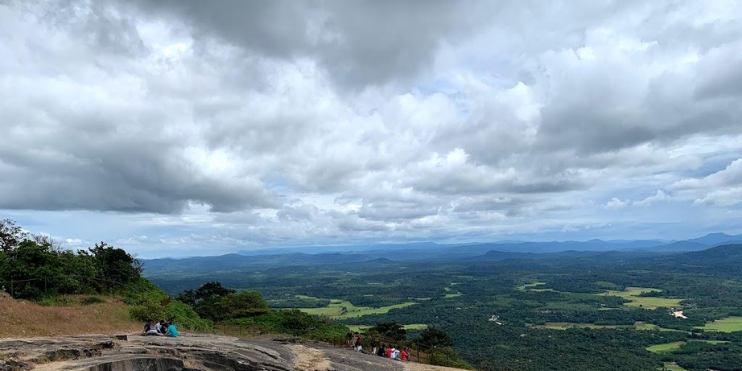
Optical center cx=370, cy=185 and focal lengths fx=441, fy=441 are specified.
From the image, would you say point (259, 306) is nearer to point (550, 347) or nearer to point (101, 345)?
point (101, 345)

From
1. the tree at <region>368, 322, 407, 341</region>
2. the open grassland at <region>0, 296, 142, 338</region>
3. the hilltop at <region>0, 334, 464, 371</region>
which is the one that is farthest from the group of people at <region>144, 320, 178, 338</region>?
the tree at <region>368, 322, 407, 341</region>

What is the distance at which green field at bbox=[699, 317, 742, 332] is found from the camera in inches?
4722

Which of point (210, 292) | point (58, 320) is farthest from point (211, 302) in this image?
point (58, 320)

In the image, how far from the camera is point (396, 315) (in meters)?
147

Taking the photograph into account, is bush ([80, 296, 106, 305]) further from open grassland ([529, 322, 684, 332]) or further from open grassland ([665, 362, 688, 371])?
open grassland ([529, 322, 684, 332])

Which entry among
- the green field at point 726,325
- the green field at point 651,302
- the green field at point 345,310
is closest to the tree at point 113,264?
the green field at point 345,310

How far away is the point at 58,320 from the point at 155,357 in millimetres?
13484

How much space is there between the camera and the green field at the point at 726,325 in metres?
120

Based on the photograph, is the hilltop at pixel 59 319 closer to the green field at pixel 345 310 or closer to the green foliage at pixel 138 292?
the green foliage at pixel 138 292

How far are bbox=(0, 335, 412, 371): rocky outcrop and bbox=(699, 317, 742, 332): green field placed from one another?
13617 centimetres

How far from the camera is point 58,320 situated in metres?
26.1

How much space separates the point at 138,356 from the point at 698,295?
228147 millimetres

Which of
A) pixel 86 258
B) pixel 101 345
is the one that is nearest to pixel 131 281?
pixel 86 258

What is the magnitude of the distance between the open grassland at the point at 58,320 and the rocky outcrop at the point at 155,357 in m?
4.74
